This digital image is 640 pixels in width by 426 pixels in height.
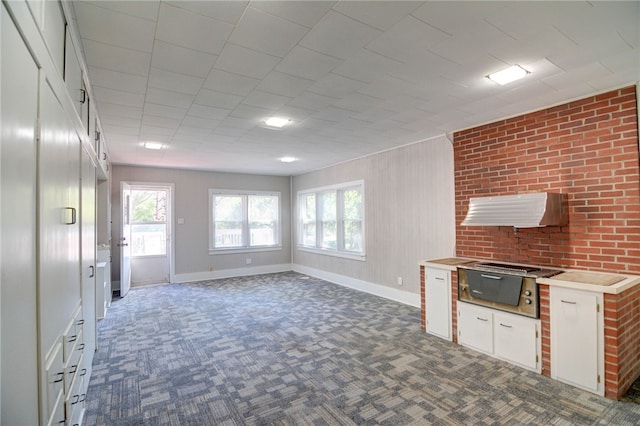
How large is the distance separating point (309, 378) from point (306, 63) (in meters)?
2.64

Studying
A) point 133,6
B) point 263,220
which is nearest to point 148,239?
point 263,220

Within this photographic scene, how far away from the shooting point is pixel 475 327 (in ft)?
11.0

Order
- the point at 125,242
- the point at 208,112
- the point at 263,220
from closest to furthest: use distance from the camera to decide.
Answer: the point at 208,112
the point at 125,242
the point at 263,220

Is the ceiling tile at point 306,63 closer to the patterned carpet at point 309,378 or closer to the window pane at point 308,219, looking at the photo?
the patterned carpet at point 309,378

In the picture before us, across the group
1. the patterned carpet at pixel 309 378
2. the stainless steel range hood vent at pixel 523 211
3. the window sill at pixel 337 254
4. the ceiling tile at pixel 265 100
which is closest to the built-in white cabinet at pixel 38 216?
the patterned carpet at pixel 309 378

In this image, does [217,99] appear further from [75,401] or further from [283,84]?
[75,401]

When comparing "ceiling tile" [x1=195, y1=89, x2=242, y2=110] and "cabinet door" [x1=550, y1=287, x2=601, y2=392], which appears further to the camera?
"ceiling tile" [x1=195, y1=89, x2=242, y2=110]

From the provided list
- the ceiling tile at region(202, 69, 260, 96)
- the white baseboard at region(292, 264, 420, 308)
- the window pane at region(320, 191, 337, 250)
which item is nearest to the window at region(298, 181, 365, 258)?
the window pane at region(320, 191, 337, 250)

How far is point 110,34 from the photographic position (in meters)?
2.04

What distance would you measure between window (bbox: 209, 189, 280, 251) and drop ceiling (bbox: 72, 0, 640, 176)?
12.1 feet

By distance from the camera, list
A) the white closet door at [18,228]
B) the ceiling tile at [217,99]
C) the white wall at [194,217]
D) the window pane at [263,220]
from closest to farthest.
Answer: the white closet door at [18,228]
the ceiling tile at [217,99]
the white wall at [194,217]
the window pane at [263,220]

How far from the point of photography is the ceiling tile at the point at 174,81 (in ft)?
8.52

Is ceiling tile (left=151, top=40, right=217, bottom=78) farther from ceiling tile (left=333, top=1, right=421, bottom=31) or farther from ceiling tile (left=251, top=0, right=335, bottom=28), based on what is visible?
ceiling tile (left=333, top=1, right=421, bottom=31)

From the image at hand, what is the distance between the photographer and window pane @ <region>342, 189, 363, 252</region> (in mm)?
6275
